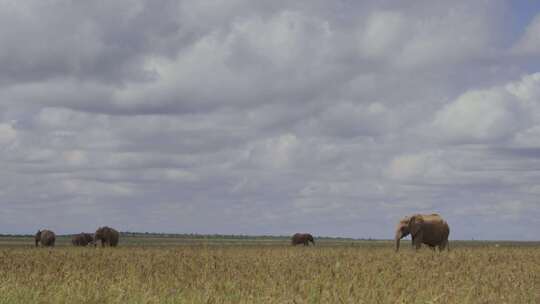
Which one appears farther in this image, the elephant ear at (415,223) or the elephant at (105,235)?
the elephant at (105,235)

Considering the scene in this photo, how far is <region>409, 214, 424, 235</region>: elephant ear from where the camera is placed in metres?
38.8

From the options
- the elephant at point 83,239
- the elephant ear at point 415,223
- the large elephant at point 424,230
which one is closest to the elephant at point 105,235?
the elephant at point 83,239

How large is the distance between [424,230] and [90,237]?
44.5 m

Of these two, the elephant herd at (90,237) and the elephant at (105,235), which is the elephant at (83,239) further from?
the elephant at (105,235)

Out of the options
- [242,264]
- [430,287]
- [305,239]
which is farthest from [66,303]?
[305,239]

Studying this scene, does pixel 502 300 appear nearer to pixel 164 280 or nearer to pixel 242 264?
pixel 164 280

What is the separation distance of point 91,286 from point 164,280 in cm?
213

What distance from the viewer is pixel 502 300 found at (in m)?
12.2

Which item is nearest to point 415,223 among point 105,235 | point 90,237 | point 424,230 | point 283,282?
point 424,230

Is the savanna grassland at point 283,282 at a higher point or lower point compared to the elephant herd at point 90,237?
lower

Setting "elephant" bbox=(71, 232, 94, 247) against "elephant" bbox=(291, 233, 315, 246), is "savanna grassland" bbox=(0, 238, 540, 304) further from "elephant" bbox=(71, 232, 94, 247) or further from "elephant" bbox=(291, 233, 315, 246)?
"elephant" bbox=(291, 233, 315, 246)

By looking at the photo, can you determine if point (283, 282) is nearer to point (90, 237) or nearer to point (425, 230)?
point (425, 230)

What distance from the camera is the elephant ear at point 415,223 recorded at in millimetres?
38781

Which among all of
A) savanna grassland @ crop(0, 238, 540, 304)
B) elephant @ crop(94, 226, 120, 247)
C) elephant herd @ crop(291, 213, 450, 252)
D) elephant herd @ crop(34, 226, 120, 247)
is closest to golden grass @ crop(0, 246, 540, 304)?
savanna grassland @ crop(0, 238, 540, 304)
